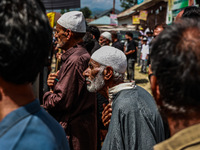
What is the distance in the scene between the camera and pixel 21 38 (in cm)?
87

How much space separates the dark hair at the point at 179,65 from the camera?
2.83ft

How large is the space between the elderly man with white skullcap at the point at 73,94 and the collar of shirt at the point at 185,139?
1604 mm

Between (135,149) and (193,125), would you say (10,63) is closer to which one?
(193,125)

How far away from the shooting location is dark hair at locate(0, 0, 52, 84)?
0.86 meters

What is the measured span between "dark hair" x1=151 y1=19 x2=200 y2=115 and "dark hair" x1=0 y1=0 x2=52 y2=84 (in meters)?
0.49

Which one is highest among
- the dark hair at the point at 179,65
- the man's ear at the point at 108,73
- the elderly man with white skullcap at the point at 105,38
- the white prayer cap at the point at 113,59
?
the dark hair at the point at 179,65

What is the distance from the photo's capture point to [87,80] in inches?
95.6

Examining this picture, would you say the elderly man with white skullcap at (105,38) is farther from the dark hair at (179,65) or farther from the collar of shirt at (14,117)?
the collar of shirt at (14,117)

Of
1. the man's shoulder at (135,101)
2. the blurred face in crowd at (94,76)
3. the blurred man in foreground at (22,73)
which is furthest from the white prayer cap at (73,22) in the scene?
the blurred man in foreground at (22,73)

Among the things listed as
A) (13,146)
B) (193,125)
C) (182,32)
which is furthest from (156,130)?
(13,146)

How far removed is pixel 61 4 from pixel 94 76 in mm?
9218

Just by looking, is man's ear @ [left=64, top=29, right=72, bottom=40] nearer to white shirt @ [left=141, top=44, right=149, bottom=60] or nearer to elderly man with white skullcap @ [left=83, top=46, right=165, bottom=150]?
elderly man with white skullcap @ [left=83, top=46, right=165, bottom=150]

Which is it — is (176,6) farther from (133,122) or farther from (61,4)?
(133,122)

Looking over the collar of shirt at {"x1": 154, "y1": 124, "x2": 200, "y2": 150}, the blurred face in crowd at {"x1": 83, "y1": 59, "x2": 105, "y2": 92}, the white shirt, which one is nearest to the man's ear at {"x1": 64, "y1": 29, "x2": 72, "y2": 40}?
the blurred face in crowd at {"x1": 83, "y1": 59, "x2": 105, "y2": 92}
